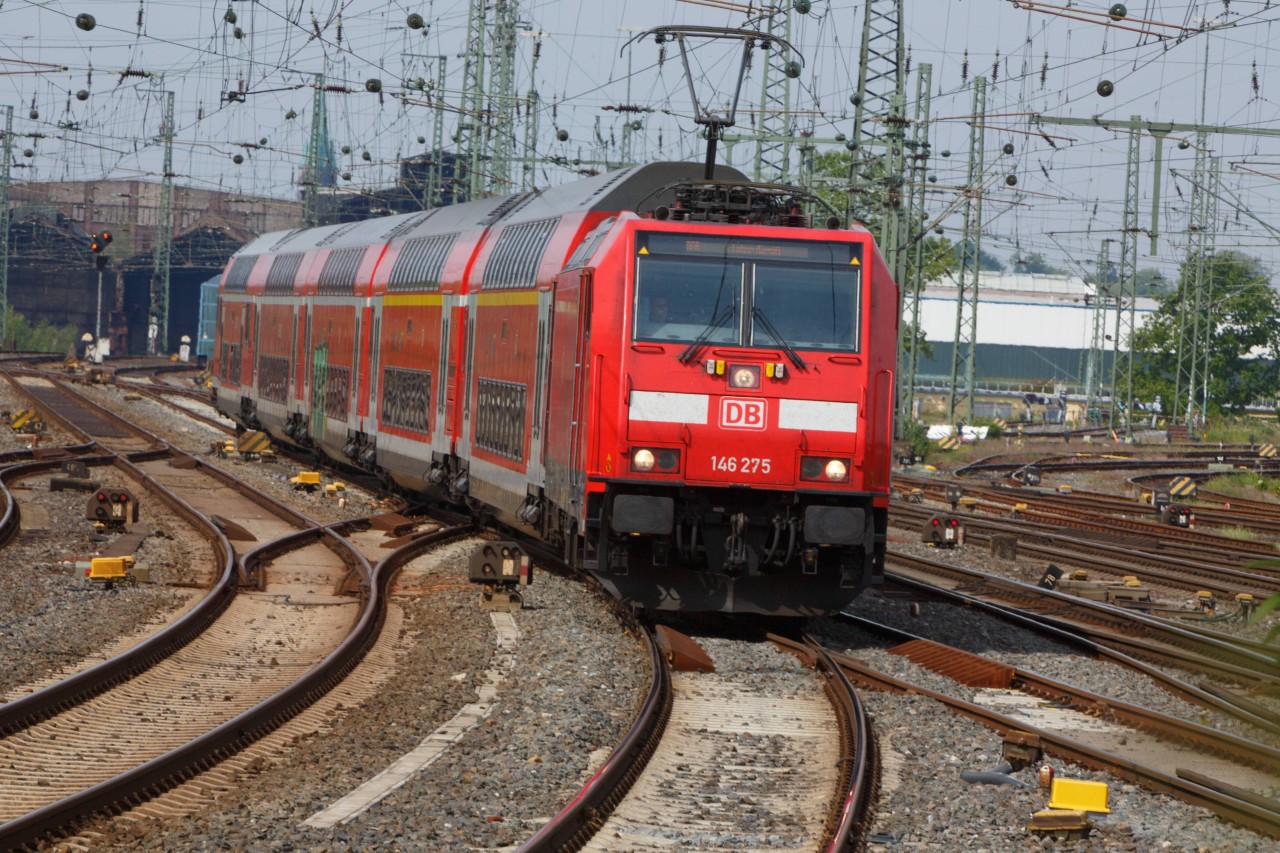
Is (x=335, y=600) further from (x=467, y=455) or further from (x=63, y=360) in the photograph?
(x=63, y=360)

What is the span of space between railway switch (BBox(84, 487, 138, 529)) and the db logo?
861cm

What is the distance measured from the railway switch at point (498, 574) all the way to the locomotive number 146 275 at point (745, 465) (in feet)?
8.25

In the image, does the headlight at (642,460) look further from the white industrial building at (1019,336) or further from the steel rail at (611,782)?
the white industrial building at (1019,336)

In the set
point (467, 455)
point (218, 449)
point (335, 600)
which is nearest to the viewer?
point (335, 600)

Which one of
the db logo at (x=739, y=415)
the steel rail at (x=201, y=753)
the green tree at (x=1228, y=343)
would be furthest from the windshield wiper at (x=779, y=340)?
the green tree at (x=1228, y=343)

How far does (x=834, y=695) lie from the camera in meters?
10.7

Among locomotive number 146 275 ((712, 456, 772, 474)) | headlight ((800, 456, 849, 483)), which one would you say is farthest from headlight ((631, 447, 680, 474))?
headlight ((800, 456, 849, 483))

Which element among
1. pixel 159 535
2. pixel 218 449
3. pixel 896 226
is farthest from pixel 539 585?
pixel 896 226

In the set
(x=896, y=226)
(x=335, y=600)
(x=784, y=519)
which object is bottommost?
(x=335, y=600)

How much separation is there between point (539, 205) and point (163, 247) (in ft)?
236

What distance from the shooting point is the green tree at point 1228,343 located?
7550 centimetres

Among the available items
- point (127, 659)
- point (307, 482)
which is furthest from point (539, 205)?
point (307, 482)

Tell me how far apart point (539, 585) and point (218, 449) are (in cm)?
1731

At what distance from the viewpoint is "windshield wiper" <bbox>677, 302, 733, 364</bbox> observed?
12.6 meters
